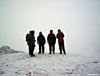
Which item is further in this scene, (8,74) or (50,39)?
(50,39)

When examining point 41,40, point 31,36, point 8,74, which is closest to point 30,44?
point 31,36

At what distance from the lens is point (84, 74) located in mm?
7559

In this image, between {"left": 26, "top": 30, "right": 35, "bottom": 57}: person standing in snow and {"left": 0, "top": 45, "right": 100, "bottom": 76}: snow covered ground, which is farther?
{"left": 26, "top": 30, "right": 35, "bottom": 57}: person standing in snow

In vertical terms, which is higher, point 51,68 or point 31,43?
point 31,43

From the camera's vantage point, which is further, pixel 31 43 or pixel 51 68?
pixel 31 43

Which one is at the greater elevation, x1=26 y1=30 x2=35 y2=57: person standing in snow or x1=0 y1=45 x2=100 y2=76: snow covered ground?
x1=26 y1=30 x2=35 y2=57: person standing in snow

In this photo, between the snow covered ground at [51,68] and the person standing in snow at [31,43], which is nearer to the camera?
the snow covered ground at [51,68]

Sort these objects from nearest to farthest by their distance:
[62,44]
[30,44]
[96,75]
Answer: [96,75] < [30,44] < [62,44]

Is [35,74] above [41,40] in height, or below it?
below

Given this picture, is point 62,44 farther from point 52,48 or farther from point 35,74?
point 35,74

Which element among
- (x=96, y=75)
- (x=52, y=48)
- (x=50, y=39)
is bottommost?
(x=96, y=75)

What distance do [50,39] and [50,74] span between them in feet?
30.0

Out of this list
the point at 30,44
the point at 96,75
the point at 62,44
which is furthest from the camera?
the point at 62,44

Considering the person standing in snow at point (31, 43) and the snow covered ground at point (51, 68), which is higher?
the person standing in snow at point (31, 43)
